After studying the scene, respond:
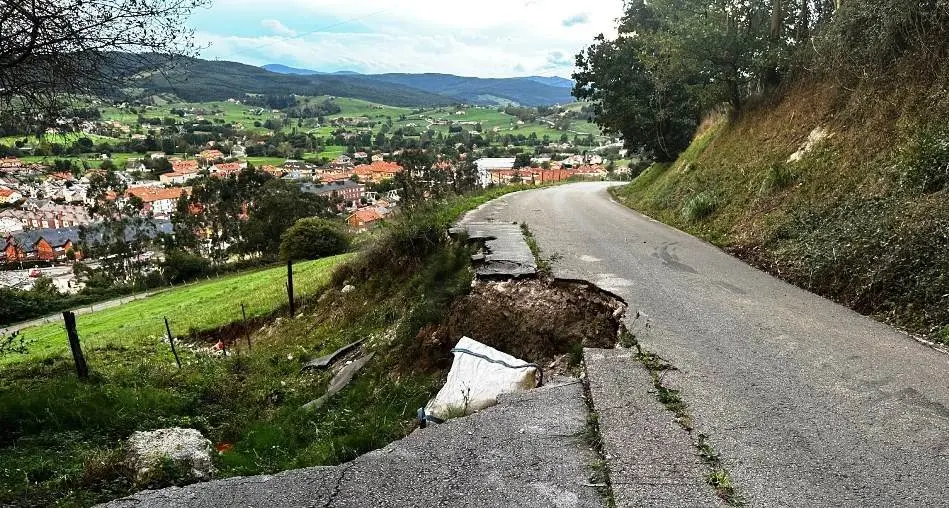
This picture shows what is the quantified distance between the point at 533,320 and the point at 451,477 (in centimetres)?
310

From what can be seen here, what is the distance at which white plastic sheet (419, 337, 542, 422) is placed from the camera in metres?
4.48

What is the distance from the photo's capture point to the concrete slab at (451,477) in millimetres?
3025

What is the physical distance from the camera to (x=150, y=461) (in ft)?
12.6

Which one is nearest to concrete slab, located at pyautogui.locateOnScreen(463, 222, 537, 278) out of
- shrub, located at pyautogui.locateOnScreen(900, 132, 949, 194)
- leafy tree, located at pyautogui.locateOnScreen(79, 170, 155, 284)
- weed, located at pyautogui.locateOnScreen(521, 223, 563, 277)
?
weed, located at pyautogui.locateOnScreen(521, 223, 563, 277)

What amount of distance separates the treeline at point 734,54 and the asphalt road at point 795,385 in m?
5.24

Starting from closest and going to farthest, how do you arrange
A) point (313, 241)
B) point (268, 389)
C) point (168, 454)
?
point (168, 454)
point (268, 389)
point (313, 241)

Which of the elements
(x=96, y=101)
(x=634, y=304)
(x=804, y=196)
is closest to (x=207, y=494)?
(x=634, y=304)

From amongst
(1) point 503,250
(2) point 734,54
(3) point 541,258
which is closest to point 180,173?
(2) point 734,54

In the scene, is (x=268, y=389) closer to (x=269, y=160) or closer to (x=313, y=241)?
(x=313, y=241)

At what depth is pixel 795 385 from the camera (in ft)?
13.6

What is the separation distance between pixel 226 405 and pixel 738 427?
6632mm

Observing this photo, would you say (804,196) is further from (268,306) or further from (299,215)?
(299,215)

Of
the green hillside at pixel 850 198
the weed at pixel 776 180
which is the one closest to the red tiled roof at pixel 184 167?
the green hillside at pixel 850 198

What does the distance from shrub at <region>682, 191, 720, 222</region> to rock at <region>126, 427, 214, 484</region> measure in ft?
37.0
